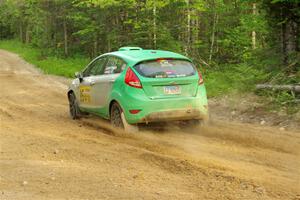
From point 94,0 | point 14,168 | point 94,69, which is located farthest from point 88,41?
point 14,168

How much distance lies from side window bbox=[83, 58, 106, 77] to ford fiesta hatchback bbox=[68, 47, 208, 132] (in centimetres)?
66

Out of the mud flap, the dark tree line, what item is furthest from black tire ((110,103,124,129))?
the dark tree line

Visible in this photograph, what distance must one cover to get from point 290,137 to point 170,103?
2.22m

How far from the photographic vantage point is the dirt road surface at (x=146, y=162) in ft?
17.1

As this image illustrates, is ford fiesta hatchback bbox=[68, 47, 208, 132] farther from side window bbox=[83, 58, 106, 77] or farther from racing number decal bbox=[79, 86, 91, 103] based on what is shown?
racing number decal bbox=[79, 86, 91, 103]

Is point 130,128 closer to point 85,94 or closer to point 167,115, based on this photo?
point 167,115

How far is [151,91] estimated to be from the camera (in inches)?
344

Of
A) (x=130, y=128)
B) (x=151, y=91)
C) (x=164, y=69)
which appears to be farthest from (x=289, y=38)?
(x=130, y=128)

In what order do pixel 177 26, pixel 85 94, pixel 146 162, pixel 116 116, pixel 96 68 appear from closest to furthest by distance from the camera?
pixel 146 162 < pixel 116 116 < pixel 96 68 < pixel 85 94 < pixel 177 26

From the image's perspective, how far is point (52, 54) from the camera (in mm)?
37812

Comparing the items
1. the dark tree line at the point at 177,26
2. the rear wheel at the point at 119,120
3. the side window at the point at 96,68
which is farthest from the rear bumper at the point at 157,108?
the dark tree line at the point at 177,26

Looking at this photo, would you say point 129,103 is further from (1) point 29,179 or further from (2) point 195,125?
(1) point 29,179

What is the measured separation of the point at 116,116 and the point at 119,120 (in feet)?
0.55

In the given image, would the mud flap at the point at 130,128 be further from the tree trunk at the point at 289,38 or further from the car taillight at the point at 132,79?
the tree trunk at the point at 289,38
